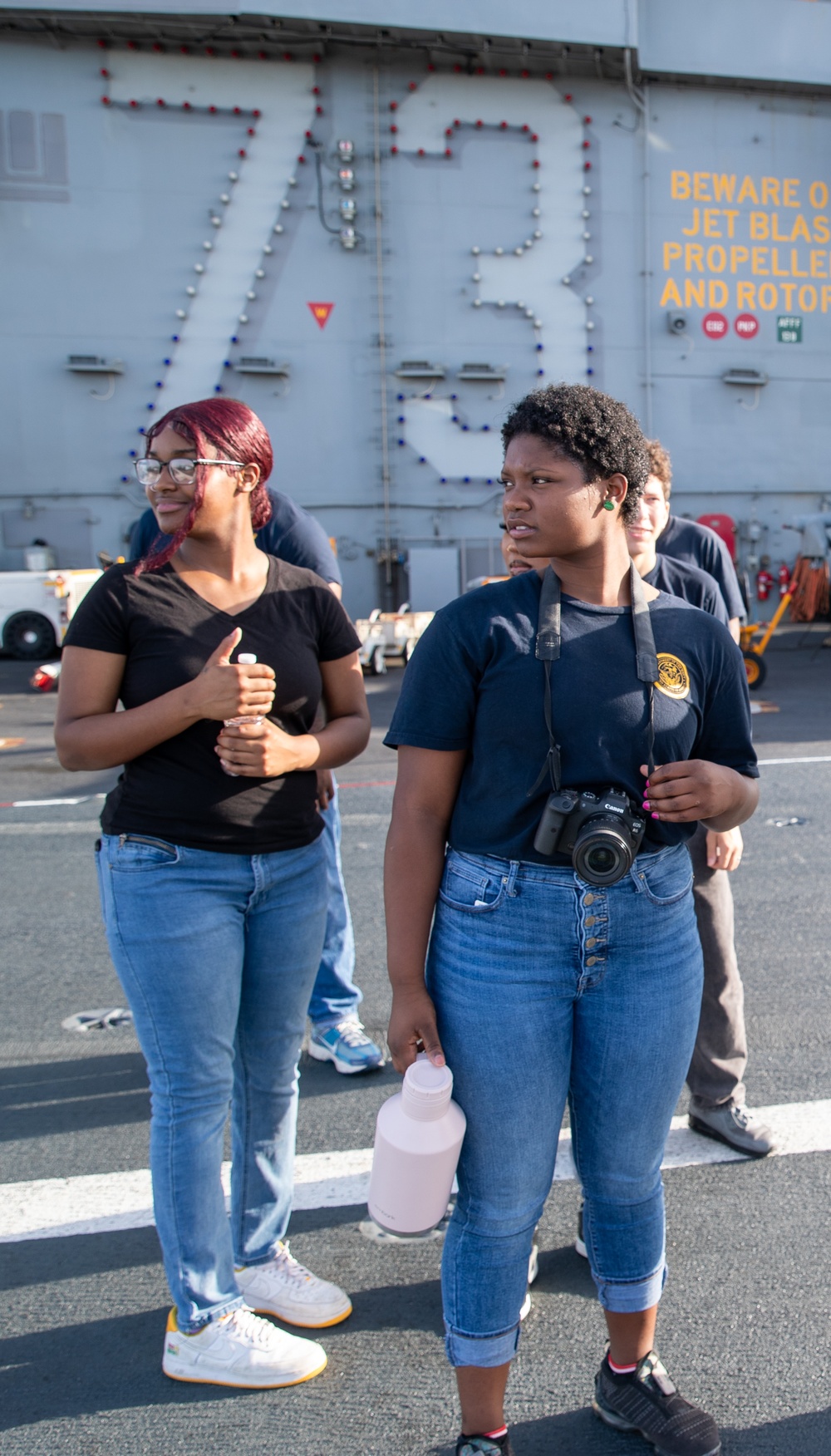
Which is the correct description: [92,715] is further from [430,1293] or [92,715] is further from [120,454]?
[120,454]

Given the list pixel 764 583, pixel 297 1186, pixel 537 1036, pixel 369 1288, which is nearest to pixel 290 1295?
pixel 369 1288

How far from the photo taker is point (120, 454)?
17578 mm

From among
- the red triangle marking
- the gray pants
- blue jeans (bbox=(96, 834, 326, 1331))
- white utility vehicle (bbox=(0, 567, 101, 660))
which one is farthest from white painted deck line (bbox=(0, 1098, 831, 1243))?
the red triangle marking

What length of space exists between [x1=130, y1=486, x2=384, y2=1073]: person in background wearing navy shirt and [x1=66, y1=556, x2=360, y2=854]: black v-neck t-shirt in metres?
1.12

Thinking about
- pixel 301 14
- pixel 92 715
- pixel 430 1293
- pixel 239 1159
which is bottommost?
pixel 430 1293

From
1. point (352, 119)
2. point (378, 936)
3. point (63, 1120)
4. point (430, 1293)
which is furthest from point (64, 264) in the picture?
point (430, 1293)

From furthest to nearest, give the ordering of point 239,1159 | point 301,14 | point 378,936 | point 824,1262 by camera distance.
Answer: point 301,14 → point 378,936 → point 824,1262 → point 239,1159

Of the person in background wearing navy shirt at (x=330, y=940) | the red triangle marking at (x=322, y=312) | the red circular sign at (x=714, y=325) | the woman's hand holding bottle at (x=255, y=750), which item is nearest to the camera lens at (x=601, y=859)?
the woman's hand holding bottle at (x=255, y=750)

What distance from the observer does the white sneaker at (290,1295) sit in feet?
7.71

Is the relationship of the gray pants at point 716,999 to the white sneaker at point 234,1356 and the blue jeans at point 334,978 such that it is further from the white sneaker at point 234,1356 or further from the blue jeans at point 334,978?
the white sneaker at point 234,1356

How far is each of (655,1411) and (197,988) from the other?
1.19 meters

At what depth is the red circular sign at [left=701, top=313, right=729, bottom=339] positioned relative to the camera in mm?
18797

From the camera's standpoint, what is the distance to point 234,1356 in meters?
2.16

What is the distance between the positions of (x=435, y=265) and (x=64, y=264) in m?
6.13
